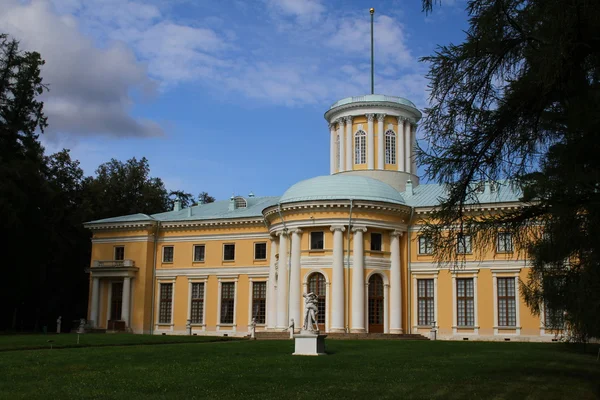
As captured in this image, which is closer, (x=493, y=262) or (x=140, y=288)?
(x=493, y=262)

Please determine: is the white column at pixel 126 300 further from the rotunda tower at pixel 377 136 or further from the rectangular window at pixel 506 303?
the rectangular window at pixel 506 303

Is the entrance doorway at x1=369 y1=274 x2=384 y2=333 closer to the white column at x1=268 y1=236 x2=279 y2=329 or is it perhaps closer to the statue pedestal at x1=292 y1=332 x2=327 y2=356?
the white column at x1=268 y1=236 x2=279 y2=329

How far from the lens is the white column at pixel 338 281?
36.8 metres

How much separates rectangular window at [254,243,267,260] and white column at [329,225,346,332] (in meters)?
7.48

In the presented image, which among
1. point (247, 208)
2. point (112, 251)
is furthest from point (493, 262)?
point (112, 251)

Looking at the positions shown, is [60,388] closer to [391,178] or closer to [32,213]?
[32,213]

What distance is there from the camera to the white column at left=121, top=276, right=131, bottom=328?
45031 mm

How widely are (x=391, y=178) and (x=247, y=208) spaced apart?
32.0 ft

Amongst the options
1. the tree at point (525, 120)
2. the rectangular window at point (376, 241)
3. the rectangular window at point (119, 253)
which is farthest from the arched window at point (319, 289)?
the tree at point (525, 120)

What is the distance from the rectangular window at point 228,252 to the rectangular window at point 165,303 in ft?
14.4

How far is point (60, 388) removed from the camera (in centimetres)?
1344

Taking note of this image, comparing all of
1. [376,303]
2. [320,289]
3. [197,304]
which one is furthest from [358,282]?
[197,304]

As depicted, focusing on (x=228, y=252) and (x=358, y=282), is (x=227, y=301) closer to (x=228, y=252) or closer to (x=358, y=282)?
(x=228, y=252)

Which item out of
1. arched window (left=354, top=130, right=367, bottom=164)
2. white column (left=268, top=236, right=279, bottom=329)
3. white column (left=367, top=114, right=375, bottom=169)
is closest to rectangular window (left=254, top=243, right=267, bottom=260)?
white column (left=268, top=236, right=279, bottom=329)
